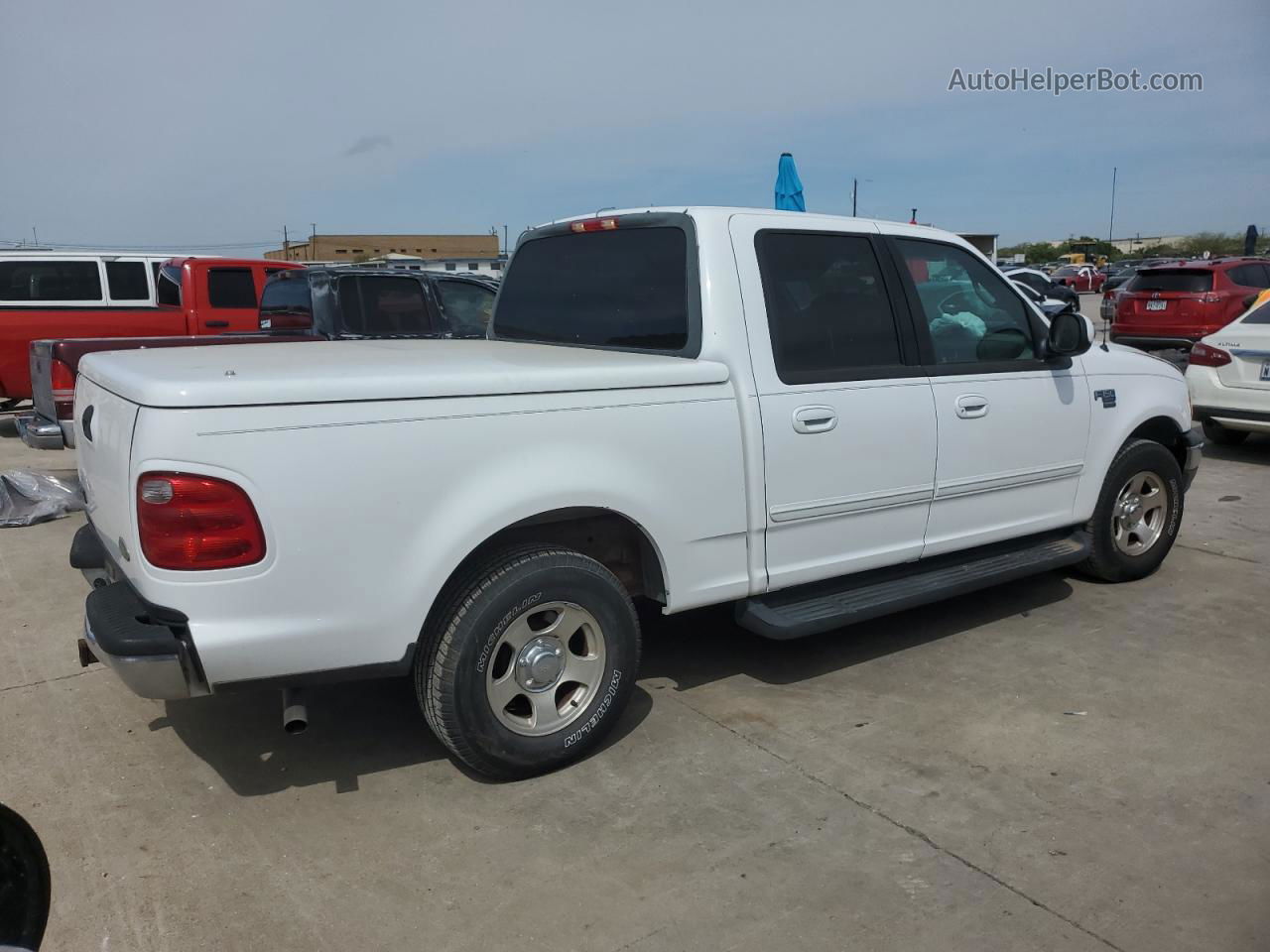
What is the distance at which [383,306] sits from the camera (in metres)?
8.85

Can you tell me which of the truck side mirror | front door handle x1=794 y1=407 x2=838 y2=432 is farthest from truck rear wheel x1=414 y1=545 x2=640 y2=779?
the truck side mirror

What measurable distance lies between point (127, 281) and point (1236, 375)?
12289 millimetres

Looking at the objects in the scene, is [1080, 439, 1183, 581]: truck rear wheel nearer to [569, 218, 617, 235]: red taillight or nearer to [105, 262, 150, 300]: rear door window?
[569, 218, 617, 235]: red taillight

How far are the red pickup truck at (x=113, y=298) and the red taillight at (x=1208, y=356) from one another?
1026 centimetres

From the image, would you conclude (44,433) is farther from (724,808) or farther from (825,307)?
(724,808)

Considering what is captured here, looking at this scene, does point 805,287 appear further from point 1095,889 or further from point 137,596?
point 137,596

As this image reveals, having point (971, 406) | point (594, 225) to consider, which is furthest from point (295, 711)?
point (971, 406)

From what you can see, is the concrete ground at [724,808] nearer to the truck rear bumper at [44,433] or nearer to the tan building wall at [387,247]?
the truck rear bumper at [44,433]

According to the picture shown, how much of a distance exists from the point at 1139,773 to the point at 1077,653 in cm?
118

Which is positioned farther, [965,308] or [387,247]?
[387,247]

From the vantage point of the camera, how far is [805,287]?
164 inches

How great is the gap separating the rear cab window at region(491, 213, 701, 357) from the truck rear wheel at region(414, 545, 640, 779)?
1.05 m

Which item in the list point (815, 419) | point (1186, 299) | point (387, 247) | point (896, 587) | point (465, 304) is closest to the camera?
point (815, 419)

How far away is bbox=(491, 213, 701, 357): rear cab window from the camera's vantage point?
4.02m
